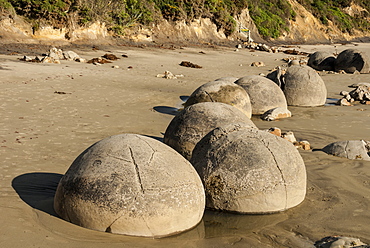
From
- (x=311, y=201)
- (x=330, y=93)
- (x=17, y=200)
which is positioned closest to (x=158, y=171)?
(x=17, y=200)

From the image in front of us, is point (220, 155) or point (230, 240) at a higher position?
point (220, 155)

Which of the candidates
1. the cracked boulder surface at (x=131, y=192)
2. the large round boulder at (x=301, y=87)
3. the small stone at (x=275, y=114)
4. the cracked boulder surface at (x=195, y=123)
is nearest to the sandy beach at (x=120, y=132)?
the cracked boulder surface at (x=131, y=192)

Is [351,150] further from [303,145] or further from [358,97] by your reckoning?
[358,97]

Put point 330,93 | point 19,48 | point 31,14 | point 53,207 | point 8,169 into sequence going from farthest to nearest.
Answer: point 31,14 < point 19,48 < point 330,93 < point 8,169 < point 53,207

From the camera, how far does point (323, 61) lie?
27.5 metres

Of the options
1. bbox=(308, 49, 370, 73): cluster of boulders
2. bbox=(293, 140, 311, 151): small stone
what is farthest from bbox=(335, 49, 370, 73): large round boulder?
bbox=(293, 140, 311, 151): small stone

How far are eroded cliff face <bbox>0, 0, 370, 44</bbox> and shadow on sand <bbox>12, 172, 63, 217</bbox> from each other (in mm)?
18420

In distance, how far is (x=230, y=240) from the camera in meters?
5.18

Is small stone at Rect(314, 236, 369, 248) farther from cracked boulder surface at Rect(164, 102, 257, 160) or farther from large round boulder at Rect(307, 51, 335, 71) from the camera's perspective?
large round boulder at Rect(307, 51, 335, 71)

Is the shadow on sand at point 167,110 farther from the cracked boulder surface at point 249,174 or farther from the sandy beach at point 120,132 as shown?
the cracked boulder surface at point 249,174

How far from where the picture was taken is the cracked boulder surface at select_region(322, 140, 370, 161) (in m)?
8.57

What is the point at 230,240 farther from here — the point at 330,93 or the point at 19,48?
the point at 19,48

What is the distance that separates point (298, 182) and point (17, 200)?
146 inches

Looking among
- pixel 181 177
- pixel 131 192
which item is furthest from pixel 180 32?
pixel 131 192
